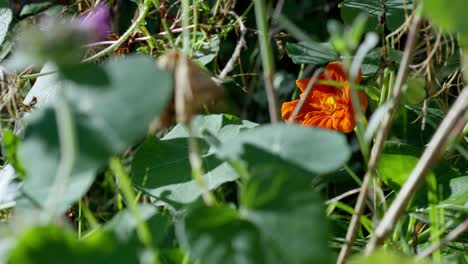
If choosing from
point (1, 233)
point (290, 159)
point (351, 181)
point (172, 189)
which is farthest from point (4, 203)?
point (351, 181)

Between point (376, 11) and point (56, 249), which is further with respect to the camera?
point (376, 11)

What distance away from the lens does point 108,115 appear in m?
0.44

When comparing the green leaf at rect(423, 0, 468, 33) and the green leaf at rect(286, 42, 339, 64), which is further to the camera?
the green leaf at rect(286, 42, 339, 64)

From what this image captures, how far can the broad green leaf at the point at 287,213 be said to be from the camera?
46 cm

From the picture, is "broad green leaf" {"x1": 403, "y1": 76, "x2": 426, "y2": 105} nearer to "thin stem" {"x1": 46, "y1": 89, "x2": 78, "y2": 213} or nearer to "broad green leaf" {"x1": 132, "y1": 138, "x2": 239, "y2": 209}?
"broad green leaf" {"x1": 132, "y1": 138, "x2": 239, "y2": 209}

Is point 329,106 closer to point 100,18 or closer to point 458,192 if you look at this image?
point 458,192

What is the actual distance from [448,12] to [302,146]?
0.12m

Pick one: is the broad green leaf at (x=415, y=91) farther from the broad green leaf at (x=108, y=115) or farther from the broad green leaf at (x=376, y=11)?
the broad green leaf at (x=108, y=115)

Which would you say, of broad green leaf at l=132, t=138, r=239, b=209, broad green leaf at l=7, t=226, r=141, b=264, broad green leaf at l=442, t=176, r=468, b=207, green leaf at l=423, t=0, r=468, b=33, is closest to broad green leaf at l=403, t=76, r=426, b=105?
broad green leaf at l=442, t=176, r=468, b=207

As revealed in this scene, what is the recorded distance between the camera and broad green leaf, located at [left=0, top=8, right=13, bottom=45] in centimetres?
118

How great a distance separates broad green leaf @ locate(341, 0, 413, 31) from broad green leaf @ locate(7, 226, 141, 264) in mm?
629

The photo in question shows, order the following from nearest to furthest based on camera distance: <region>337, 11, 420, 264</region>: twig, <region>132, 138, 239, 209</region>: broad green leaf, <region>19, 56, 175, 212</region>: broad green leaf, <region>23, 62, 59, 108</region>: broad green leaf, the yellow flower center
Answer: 1. <region>19, 56, 175, 212</region>: broad green leaf
2. <region>337, 11, 420, 264</region>: twig
3. <region>132, 138, 239, 209</region>: broad green leaf
4. the yellow flower center
5. <region>23, 62, 59, 108</region>: broad green leaf

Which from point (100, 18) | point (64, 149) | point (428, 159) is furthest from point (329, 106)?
point (64, 149)

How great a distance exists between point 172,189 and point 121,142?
36cm
